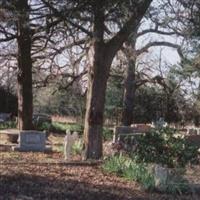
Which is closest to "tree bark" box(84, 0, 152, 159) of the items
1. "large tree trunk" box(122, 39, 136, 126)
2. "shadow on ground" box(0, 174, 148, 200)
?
"shadow on ground" box(0, 174, 148, 200)

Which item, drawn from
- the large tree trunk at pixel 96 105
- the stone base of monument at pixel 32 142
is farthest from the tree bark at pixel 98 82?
the stone base of monument at pixel 32 142

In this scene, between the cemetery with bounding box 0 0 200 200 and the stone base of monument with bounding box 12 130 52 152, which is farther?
the stone base of monument with bounding box 12 130 52 152

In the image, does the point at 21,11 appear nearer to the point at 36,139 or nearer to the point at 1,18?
the point at 1,18

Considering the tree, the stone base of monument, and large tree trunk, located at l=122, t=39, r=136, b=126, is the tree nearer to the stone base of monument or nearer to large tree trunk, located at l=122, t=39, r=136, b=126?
the stone base of monument

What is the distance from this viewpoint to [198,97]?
39500mm

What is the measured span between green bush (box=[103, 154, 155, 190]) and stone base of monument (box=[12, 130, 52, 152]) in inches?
185

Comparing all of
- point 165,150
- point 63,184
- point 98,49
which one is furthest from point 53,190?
point 98,49

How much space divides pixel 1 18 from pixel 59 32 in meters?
2.24

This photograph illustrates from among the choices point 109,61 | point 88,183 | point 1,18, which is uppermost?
point 1,18

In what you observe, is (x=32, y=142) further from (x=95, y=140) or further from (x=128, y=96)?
(x=128, y=96)

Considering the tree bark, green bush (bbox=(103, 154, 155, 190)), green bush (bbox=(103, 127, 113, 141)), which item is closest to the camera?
green bush (bbox=(103, 154, 155, 190))

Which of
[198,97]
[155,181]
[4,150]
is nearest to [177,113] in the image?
[198,97]

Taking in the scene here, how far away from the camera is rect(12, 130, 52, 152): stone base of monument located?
59.3 ft

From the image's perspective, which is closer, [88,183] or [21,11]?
[88,183]
